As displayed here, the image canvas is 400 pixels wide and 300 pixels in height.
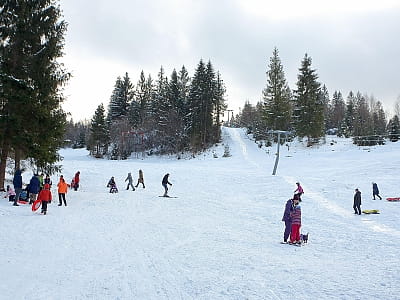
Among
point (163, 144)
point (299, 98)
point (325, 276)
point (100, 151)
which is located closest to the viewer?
point (325, 276)

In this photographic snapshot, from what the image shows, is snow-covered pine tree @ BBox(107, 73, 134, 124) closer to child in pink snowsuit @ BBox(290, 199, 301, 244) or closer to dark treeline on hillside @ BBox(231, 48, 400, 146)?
→ dark treeline on hillside @ BBox(231, 48, 400, 146)

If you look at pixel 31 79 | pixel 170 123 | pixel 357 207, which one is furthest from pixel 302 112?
pixel 31 79

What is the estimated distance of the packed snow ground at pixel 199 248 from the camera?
6.68 meters

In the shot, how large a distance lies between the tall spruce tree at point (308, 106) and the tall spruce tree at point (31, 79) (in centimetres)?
3770

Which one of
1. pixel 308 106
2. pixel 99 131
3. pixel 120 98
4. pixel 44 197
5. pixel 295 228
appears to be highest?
pixel 120 98

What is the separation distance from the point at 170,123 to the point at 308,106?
22678 mm

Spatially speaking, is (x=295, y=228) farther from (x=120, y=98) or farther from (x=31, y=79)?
(x=120, y=98)

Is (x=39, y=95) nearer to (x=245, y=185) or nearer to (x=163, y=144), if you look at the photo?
(x=245, y=185)

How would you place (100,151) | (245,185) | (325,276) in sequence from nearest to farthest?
(325,276) < (245,185) < (100,151)

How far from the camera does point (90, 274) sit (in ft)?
24.7

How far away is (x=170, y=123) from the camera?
59.1 metres

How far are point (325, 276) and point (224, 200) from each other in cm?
1475

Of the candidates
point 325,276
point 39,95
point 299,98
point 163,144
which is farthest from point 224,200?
point 163,144

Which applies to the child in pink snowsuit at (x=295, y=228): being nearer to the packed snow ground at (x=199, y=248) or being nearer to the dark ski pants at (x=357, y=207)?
the packed snow ground at (x=199, y=248)
